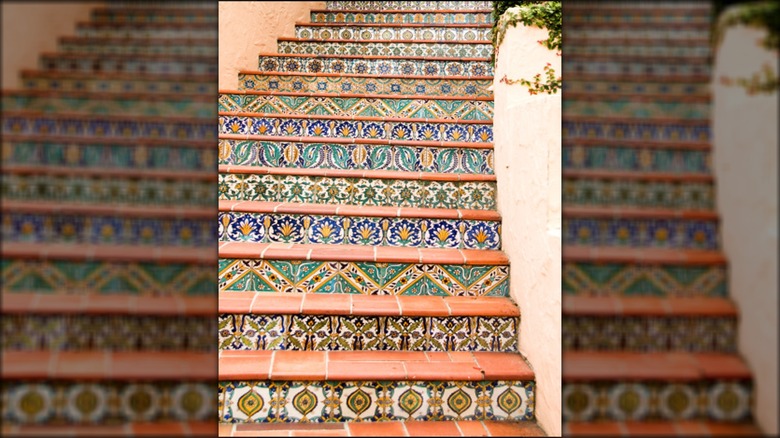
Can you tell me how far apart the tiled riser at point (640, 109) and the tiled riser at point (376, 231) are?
54.9 inches

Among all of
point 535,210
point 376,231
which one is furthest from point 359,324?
point 535,210

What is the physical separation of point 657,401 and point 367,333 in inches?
46.7

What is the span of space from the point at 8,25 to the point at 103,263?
335 mm

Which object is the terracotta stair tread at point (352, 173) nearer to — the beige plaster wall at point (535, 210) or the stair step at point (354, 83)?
the beige plaster wall at point (535, 210)

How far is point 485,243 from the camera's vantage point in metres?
2.02

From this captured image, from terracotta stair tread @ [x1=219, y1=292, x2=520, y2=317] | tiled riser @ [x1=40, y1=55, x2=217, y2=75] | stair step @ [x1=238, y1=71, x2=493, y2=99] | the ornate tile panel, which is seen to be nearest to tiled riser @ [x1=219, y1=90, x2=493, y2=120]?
the ornate tile panel

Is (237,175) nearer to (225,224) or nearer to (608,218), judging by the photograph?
(225,224)

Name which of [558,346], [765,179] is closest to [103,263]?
[765,179]

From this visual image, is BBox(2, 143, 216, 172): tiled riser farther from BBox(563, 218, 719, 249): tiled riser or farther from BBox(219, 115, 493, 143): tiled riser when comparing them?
BBox(219, 115, 493, 143): tiled riser

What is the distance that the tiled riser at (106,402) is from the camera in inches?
26.8

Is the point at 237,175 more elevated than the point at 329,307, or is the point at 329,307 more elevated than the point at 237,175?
the point at 237,175

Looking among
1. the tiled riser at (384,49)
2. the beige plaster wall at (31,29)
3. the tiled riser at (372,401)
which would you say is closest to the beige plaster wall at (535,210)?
the tiled riser at (372,401)

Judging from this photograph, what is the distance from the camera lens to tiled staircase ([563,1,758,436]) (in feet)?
1.59

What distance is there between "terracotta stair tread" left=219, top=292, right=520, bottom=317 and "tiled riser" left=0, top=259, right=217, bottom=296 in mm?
910
